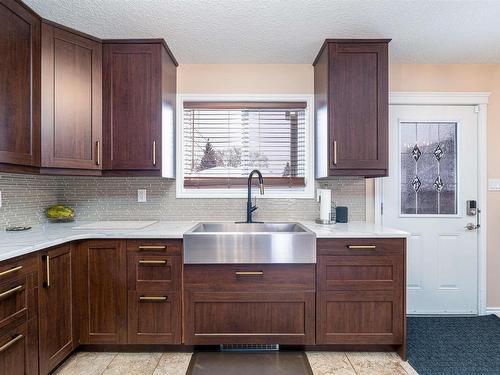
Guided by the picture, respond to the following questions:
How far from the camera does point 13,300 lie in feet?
4.93

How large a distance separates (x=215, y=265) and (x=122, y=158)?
3.65 ft

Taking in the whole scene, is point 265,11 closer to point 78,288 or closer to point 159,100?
point 159,100

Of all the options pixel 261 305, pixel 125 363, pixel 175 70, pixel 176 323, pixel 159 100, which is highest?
pixel 175 70

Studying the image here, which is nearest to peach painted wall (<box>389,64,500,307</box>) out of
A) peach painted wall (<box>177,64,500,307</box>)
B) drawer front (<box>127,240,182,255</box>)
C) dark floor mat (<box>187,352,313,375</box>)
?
peach painted wall (<box>177,64,500,307</box>)

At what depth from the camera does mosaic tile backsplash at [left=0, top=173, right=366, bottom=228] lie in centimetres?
268

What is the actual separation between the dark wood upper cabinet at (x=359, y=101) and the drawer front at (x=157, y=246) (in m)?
1.36

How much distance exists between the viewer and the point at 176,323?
2.06m

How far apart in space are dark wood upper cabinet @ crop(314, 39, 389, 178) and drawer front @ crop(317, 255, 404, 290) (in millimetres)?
705

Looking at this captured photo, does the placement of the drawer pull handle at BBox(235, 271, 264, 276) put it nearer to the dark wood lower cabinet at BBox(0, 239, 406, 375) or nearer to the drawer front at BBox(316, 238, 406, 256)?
the dark wood lower cabinet at BBox(0, 239, 406, 375)

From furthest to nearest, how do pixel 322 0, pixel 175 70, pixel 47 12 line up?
pixel 175 70
pixel 47 12
pixel 322 0

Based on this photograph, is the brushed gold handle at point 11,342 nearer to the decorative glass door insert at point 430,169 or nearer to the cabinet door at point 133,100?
the cabinet door at point 133,100

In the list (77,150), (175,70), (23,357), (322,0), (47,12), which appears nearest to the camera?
(23,357)

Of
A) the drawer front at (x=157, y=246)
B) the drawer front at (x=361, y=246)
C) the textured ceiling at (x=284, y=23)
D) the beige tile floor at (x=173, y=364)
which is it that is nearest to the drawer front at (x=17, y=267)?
the drawer front at (x=157, y=246)

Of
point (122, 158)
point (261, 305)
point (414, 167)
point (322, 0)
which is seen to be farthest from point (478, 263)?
point (122, 158)
